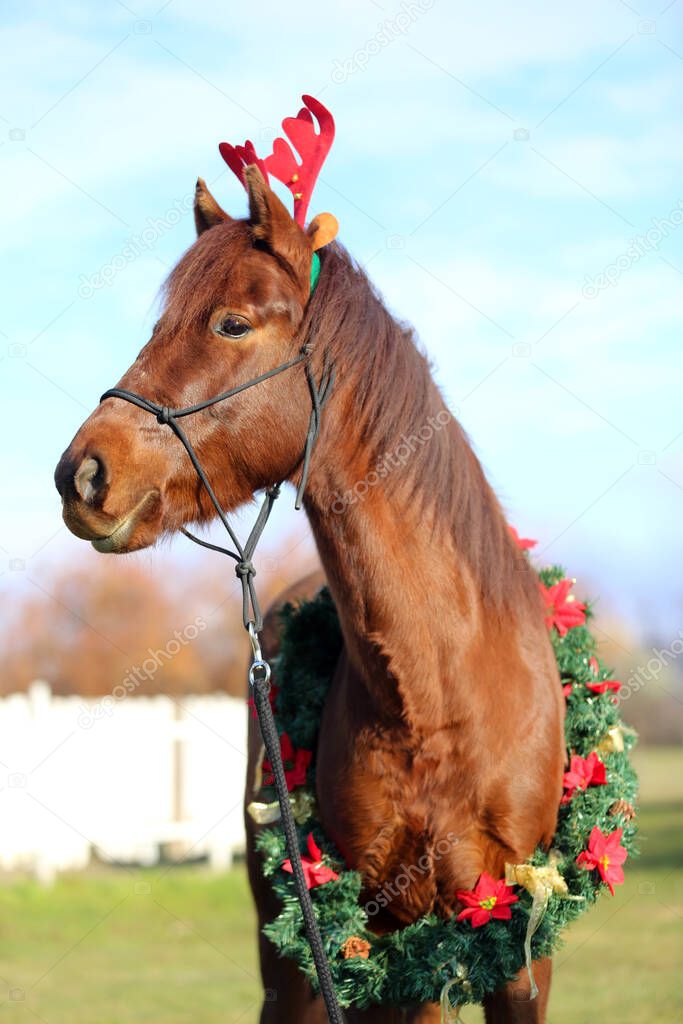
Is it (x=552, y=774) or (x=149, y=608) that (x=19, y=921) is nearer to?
(x=552, y=774)

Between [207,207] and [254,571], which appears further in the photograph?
[207,207]

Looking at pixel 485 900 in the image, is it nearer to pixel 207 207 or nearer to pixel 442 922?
pixel 442 922

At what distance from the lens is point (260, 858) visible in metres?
3.88

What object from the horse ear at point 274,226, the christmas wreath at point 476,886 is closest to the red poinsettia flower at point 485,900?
the christmas wreath at point 476,886

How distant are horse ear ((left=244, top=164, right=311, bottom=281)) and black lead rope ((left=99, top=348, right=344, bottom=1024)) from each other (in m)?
0.28

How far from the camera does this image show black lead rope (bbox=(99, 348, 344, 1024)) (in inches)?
102

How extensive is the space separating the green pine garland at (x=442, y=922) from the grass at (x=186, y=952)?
3227 mm

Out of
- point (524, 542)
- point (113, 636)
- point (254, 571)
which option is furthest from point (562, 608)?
point (113, 636)

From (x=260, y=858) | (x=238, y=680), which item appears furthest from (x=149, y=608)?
(x=260, y=858)

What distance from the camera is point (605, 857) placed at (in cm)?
315

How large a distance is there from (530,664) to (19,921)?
782cm

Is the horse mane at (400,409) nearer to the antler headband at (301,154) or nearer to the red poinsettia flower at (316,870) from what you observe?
the antler headband at (301,154)

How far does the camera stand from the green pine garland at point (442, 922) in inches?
117

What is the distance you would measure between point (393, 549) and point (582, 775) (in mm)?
997
